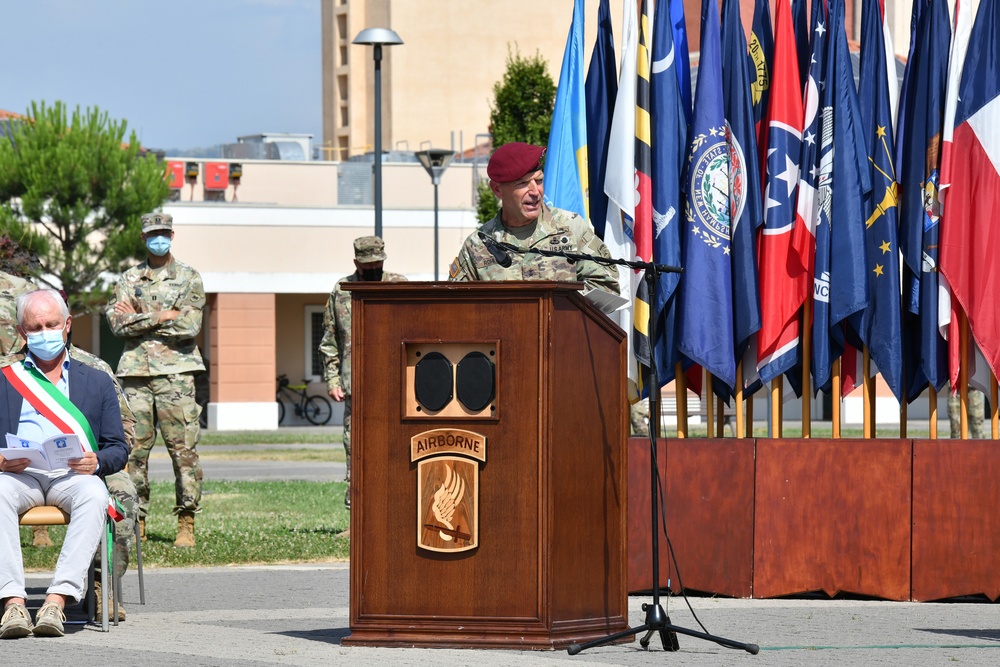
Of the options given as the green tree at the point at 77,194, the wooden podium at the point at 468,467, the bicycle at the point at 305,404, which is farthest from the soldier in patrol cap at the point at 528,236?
the bicycle at the point at 305,404

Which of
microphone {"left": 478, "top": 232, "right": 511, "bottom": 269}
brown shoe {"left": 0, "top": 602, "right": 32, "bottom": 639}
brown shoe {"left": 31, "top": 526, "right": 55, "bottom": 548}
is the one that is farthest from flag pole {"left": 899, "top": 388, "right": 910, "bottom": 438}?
brown shoe {"left": 31, "top": 526, "right": 55, "bottom": 548}

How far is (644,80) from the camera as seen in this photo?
9.70 meters

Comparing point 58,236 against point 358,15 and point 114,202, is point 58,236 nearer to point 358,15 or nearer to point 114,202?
point 114,202

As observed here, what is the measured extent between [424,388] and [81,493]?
6.67ft

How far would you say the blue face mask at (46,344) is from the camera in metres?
8.02

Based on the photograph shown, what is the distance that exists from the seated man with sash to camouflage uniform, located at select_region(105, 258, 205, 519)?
11.4ft

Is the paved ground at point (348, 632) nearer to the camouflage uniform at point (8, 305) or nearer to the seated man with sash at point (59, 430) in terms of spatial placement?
the seated man with sash at point (59, 430)

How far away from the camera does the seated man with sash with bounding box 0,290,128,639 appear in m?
7.73

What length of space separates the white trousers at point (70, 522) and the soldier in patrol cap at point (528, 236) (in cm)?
197

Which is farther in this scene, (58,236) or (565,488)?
(58,236)

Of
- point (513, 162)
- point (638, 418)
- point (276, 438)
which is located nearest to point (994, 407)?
point (513, 162)

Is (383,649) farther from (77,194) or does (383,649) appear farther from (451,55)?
(451,55)

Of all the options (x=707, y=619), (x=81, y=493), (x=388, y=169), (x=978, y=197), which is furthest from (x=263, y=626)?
(x=388, y=169)

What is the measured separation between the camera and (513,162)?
7.14 m
